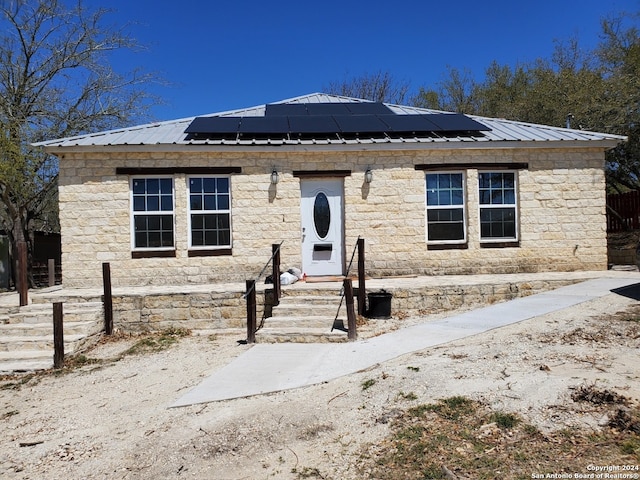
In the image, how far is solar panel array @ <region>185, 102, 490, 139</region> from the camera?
10531 millimetres

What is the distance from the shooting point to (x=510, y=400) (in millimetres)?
4031

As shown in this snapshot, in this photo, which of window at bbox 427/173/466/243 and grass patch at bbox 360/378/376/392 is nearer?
grass patch at bbox 360/378/376/392

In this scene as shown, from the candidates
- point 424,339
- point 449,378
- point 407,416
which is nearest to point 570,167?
point 424,339

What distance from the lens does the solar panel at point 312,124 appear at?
10.5 meters

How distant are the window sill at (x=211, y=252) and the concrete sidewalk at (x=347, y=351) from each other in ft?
11.9

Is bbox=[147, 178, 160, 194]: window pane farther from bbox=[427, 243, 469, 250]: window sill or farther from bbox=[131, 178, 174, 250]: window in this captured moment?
bbox=[427, 243, 469, 250]: window sill

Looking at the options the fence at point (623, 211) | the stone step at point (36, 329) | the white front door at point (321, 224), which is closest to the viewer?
the stone step at point (36, 329)

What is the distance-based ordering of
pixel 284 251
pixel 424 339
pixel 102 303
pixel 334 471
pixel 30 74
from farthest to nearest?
1. pixel 30 74
2. pixel 284 251
3. pixel 102 303
4. pixel 424 339
5. pixel 334 471

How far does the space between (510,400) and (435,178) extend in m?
→ 7.23

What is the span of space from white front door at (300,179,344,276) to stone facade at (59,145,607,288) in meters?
0.19

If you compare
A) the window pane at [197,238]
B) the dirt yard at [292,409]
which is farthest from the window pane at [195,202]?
the dirt yard at [292,409]

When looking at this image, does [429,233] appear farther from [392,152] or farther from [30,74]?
[30,74]

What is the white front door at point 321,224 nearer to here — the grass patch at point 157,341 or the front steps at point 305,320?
the front steps at point 305,320

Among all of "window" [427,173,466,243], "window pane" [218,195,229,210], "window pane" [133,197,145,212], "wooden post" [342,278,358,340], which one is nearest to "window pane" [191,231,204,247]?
"window pane" [218,195,229,210]
